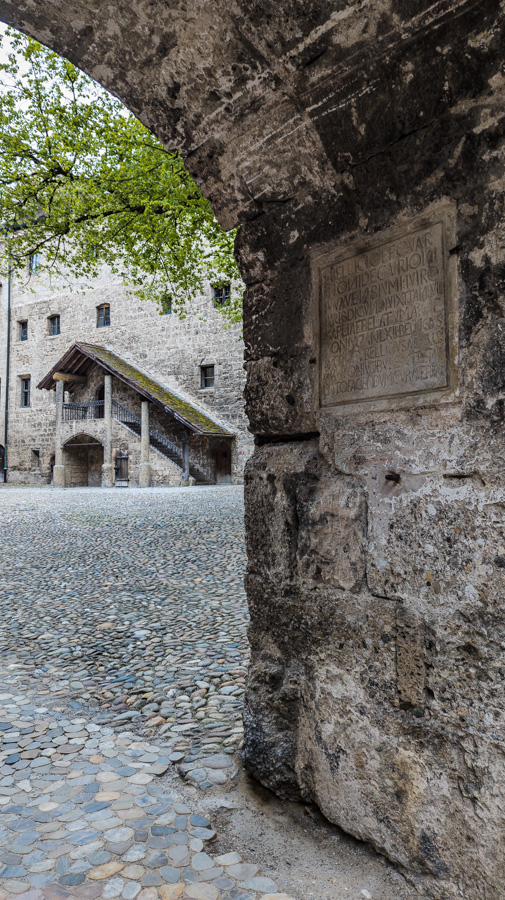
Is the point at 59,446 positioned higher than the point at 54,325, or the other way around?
the point at 54,325

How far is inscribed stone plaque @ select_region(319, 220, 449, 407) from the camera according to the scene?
5.05 feet

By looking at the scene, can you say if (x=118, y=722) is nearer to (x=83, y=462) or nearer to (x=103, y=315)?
(x=83, y=462)

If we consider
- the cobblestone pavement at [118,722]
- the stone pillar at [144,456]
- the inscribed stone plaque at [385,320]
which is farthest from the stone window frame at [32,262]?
the inscribed stone plaque at [385,320]

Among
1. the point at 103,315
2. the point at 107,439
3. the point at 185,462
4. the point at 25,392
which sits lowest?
the point at 185,462

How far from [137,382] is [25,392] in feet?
29.5

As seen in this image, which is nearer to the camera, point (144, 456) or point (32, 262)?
point (144, 456)

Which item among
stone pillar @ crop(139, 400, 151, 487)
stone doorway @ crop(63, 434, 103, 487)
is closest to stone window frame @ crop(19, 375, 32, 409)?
stone doorway @ crop(63, 434, 103, 487)

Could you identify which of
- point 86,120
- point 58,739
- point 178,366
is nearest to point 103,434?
point 178,366

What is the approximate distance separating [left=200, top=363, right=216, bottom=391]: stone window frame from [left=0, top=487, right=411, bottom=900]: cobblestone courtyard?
16.7 metres

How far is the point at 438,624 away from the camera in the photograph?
4.99 ft

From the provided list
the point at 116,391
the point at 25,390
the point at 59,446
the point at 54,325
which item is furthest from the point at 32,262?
the point at 25,390

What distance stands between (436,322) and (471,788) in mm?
1174

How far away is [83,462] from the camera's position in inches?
975

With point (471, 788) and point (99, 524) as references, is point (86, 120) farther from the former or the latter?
point (471, 788)
